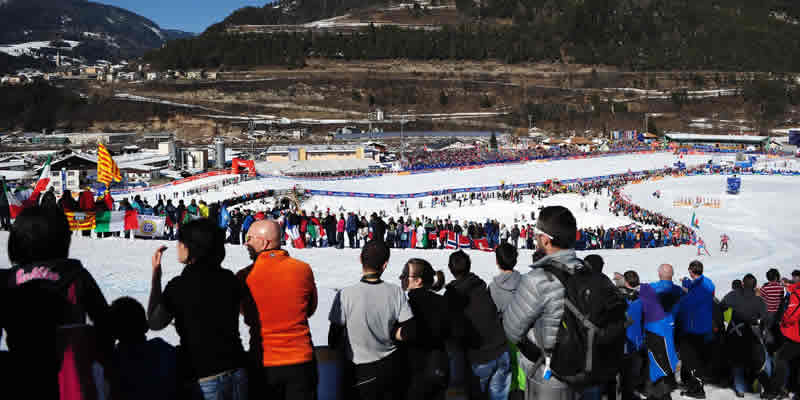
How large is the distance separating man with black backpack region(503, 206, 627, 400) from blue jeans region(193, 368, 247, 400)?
138 cm

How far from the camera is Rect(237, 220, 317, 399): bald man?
3557 mm

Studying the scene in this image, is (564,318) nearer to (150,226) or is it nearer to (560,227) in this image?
(560,227)

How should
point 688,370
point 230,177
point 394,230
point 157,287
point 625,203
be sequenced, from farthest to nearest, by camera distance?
1. point 230,177
2. point 625,203
3. point 394,230
4. point 688,370
5. point 157,287

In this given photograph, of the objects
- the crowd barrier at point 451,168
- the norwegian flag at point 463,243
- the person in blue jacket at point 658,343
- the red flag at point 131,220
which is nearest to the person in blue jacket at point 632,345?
the person in blue jacket at point 658,343

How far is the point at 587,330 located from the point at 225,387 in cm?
182

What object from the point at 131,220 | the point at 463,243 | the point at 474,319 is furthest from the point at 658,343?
the point at 463,243

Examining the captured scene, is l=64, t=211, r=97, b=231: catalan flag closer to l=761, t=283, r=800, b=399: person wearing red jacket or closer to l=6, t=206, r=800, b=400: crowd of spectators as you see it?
l=6, t=206, r=800, b=400: crowd of spectators

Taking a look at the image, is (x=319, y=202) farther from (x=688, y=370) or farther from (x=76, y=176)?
(x=688, y=370)

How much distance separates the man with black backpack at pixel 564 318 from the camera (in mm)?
3268

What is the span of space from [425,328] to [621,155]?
61.3 m

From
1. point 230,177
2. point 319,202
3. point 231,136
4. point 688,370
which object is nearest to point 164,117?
point 231,136

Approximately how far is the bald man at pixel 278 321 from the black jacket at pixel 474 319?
44.5 inches

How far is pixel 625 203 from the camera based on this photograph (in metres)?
32.4

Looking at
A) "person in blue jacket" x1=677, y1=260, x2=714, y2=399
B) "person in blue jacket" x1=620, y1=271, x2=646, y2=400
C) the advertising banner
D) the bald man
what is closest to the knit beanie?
the bald man
